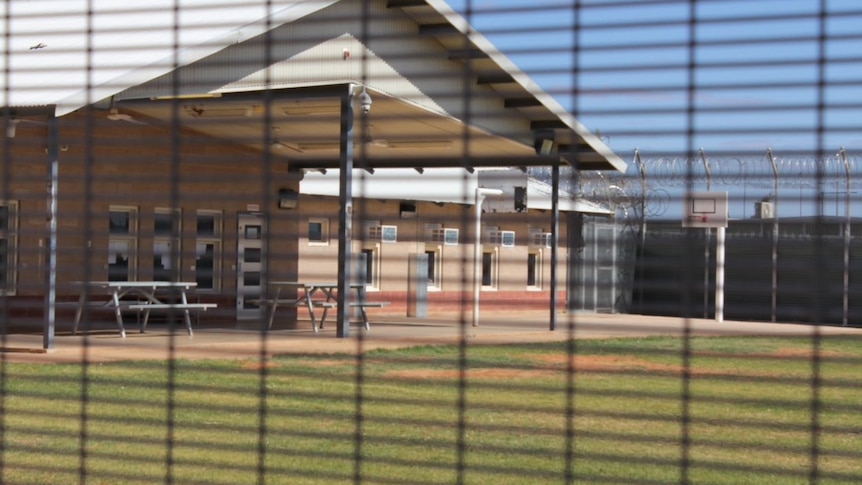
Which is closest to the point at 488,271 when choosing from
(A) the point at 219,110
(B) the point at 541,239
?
(A) the point at 219,110

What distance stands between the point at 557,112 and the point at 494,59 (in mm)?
356

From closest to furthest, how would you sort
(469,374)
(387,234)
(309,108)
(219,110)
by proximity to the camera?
1. (309,108)
2. (219,110)
3. (469,374)
4. (387,234)

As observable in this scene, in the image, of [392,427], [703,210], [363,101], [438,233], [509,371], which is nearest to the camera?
[703,210]

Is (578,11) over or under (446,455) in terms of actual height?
over

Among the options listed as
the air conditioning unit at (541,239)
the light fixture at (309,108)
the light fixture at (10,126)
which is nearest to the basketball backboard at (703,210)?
the air conditioning unit at (541,239)

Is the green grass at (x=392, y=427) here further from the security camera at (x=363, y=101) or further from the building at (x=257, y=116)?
the security camera at (x=363, y=101)

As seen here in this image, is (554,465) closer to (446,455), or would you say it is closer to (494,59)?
(446,455)

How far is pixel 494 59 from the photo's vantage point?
3.60 meters

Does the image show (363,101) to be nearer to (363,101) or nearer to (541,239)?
(363,101)

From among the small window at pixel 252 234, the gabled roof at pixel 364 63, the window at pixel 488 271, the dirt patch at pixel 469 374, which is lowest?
the dirt patch at pixel 469 374

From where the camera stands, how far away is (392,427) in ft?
24.7

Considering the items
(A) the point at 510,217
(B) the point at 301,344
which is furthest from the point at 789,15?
(B) the point at 301,344

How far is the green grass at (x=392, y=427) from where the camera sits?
4.07 m

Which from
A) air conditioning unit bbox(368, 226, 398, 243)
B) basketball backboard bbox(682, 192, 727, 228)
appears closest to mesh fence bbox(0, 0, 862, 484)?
basketball backboard bbox(682, 192, 727, 228)
